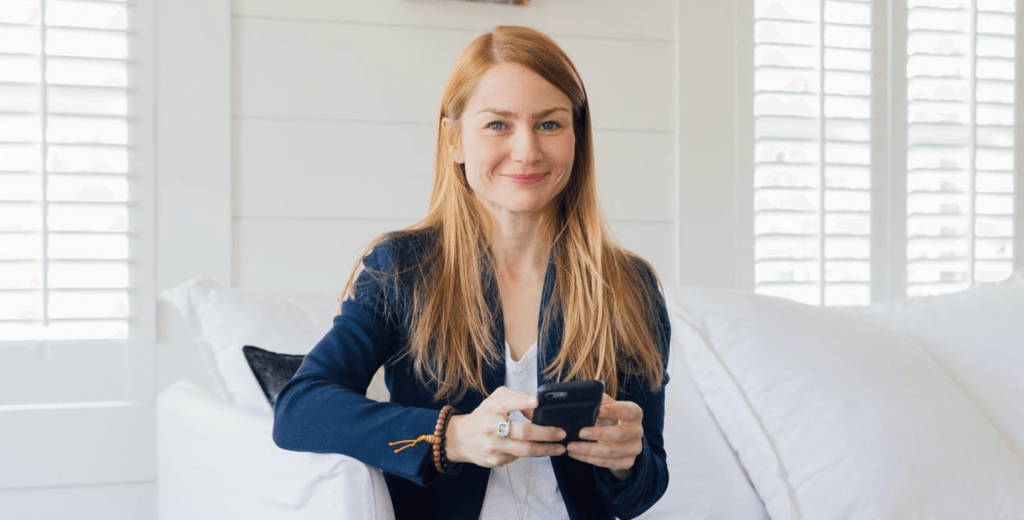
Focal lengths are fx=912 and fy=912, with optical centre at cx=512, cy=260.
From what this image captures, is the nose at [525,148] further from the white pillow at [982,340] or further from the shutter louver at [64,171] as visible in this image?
the shutter louver at [64,171]

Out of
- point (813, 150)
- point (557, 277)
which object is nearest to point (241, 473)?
point (557, 277)

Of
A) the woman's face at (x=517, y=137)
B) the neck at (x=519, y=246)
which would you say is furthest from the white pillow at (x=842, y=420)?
the woman's face at (x=517, y=137)

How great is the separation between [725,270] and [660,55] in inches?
23.3

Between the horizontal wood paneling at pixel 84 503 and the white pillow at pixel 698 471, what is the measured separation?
1.20 meters

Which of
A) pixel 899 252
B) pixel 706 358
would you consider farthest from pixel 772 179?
pixel 706 358

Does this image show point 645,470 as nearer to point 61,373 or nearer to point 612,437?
point 612,437

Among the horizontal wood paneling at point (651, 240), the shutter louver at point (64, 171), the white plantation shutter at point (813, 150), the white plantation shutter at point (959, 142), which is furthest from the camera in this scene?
the white plantation shutter at point (959, 142)

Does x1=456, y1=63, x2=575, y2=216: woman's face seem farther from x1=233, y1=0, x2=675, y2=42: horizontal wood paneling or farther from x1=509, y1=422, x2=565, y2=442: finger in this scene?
x1=233, y1=0, x2=675, y2=42: horizontal wood paneling

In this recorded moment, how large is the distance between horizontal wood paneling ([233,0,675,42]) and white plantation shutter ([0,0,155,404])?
0.32 meters

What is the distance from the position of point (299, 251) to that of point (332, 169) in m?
0.21

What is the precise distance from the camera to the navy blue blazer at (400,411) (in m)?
1.06

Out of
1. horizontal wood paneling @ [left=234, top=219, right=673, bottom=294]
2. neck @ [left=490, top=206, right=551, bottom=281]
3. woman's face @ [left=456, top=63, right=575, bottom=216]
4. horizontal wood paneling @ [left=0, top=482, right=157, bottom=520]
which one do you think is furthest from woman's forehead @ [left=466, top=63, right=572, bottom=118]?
horizontal wood paneling @ [left=0, top=482, right=157, bottom=520]

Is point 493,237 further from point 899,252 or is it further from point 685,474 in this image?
point 899,252

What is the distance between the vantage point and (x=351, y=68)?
2162 mm
